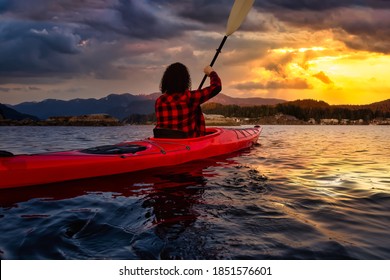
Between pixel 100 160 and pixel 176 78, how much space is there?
8.47 ft

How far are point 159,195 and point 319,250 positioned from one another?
296cm

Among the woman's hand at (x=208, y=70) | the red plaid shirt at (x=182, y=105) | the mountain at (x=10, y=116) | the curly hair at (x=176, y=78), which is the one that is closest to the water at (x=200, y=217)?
the red plaid shirt at (x=182, y=105)

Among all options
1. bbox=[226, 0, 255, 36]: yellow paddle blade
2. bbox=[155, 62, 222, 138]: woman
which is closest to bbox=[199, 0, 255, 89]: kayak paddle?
bbox=[226, 0, 255, 36]: yellow paddle blade

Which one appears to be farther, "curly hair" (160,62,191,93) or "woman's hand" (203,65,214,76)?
"woman's hand" (203,65,214,76)

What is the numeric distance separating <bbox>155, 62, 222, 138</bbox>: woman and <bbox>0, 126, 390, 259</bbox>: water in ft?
4.86

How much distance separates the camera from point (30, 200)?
5.45 m

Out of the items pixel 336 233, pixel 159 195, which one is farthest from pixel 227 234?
pixel 159 195

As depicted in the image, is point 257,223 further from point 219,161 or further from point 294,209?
point 219,161

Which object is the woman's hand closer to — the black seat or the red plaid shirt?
the red plaid shirt

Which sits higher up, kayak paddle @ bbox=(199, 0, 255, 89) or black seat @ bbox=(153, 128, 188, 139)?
kayak paddle @ bbox=(199, 0, 255, 89)

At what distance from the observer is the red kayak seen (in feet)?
20.1

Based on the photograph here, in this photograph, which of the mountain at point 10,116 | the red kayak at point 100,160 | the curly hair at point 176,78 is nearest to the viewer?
the red kayak at point 100,160

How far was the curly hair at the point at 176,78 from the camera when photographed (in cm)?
785

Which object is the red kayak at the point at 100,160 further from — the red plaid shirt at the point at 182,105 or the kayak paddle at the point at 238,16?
the kayak paddle at the point at 238,16
